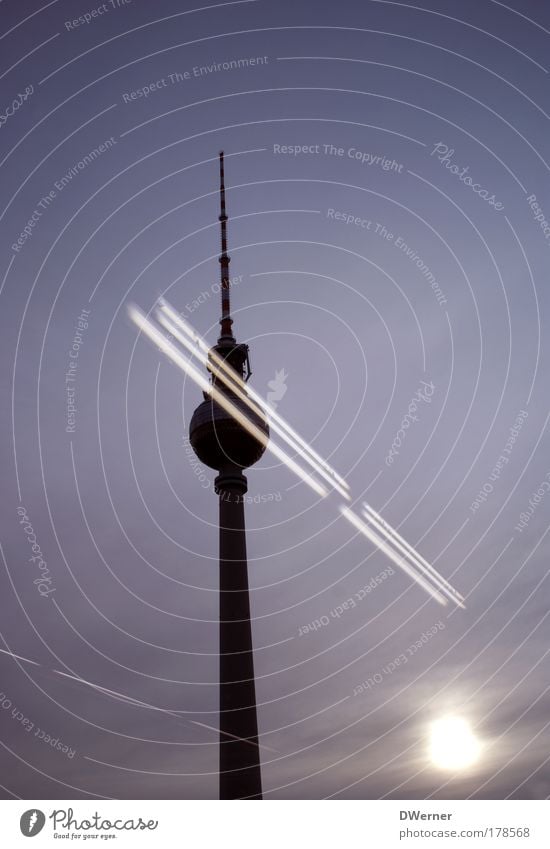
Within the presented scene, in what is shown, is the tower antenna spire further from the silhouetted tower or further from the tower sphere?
the tower sphere

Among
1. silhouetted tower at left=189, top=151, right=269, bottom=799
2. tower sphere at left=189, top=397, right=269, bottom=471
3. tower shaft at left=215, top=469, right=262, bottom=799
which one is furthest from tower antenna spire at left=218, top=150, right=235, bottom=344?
tower shaft at left=215, top=469, right=262, bottom=799

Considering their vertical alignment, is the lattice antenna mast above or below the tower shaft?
above

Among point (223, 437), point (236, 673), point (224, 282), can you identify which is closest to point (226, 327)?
point (224, 282)

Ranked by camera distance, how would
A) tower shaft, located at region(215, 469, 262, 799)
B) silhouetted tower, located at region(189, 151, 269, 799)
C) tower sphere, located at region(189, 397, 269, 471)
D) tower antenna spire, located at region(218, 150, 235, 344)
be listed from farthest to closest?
tower antenna spire, located at region(218, 150, 235, 344) → tower sphere, located at region(189, 397, 269, 471) → silhouetted tower, located at region(189, 151, 269, 799) → tower shaft, located at region(215, 469, 262, 799)

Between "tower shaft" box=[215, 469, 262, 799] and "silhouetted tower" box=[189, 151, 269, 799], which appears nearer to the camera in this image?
"tower shaft" box=[215, 469, 262, 799]

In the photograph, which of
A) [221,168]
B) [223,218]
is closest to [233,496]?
[223,218]

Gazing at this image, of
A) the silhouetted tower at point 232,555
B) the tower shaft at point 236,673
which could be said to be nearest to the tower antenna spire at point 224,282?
the silhouetted tower at point 232,555

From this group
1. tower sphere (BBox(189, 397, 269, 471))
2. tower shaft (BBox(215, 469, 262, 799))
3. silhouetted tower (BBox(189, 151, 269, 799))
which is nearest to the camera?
tower shaft (BBox(215, 469, 262, 799))

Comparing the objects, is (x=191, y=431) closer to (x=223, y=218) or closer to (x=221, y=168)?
(x=223, y=218)
